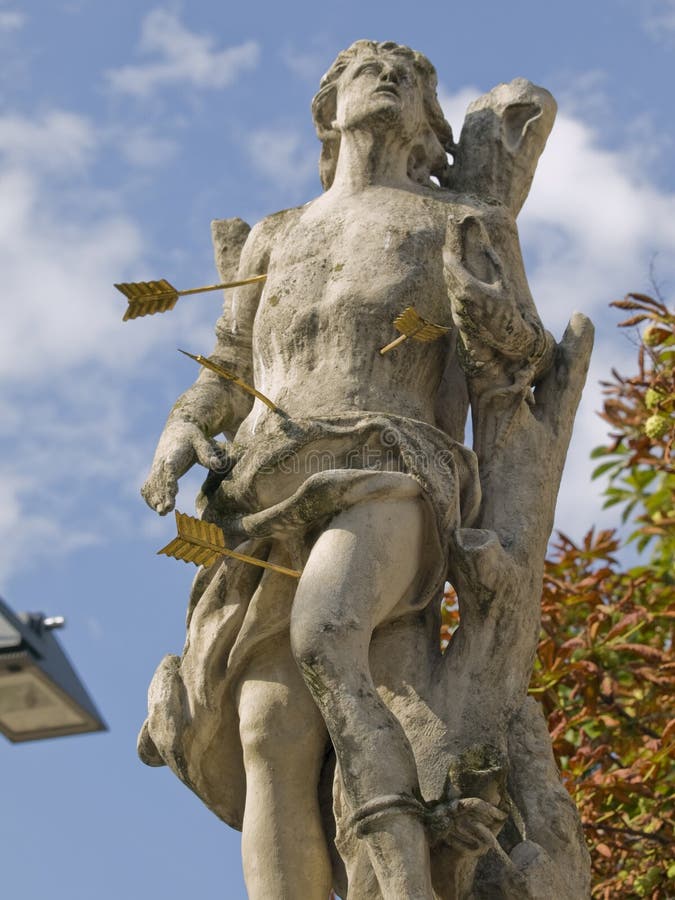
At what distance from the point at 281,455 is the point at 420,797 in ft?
4.44

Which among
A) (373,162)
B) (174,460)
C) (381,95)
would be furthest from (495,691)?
(381,95)

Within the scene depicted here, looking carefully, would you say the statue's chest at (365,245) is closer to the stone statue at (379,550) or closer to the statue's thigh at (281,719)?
the stone statue at (379,550)

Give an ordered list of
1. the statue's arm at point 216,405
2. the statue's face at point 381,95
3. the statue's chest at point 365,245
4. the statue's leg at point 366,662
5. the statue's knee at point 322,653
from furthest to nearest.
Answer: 1. the statue's face at point 381,95
2. the statue's chest at point 365,245
3. the statue's arm at point 216,405
4. the statue's knee at point 322,653
5. the statue's leg at point 366,662

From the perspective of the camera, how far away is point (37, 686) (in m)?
5.09

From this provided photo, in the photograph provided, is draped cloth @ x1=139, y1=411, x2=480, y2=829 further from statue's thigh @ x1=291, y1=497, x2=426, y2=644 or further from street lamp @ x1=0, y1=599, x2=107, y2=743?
street lamp @ x1=0, y1=599, x2=107, y2=743

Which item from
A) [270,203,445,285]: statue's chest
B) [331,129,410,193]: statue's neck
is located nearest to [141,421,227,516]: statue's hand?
[270,203,445,285]: statue's chest

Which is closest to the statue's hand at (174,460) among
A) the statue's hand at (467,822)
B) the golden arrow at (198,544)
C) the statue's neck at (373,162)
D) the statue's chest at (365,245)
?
the golden arrow at (198,544)

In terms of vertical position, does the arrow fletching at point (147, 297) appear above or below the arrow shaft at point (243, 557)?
above

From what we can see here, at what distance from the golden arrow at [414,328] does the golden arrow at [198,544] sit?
95 centimetres

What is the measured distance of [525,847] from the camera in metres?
6.44

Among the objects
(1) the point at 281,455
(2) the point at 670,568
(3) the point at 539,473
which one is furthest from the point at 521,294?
Result: (2) the point at 670,568

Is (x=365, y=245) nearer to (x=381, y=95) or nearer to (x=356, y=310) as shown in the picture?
(x=356, y=310)

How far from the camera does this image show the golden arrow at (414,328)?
22.7 feet

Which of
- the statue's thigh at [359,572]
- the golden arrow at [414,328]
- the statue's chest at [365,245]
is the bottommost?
the statue's thigh at [359,572]
